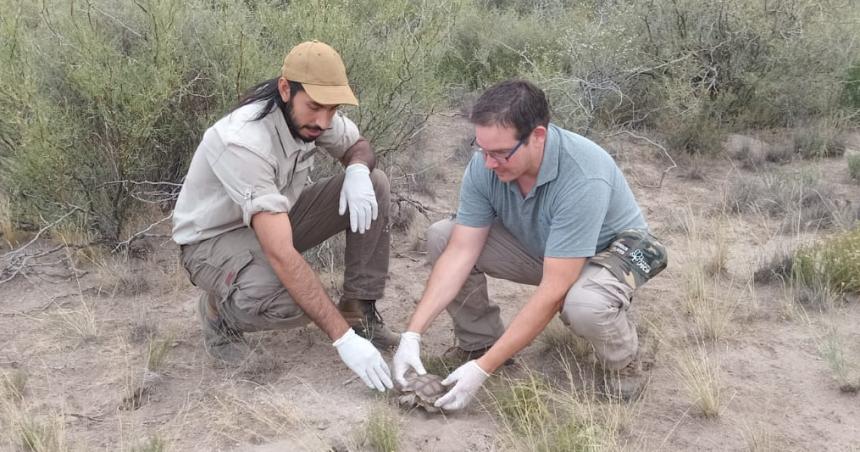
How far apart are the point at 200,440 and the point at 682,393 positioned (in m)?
2.01

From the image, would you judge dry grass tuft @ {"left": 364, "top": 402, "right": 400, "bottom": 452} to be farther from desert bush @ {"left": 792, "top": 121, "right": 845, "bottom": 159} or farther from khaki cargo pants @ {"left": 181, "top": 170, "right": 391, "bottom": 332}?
desert bush @ {"left": 792, "top": 121, "right": 845, "bottom": 159}

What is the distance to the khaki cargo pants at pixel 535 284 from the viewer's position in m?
3.39

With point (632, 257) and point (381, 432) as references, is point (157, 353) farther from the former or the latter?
point (632, 257)

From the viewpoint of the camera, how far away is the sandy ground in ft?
10.8

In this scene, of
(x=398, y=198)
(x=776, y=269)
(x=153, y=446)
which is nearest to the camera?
(x=153, y=446)

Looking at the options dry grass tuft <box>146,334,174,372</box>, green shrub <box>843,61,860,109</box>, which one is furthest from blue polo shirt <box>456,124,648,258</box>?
green shrub <box>843,61,860,109</box>

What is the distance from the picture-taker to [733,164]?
6883 mm

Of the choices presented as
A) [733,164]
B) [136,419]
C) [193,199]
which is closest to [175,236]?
[193,199]

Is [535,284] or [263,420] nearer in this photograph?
[263,420]

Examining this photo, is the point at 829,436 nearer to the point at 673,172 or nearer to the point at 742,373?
the point at 742,373

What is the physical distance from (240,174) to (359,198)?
0.64m

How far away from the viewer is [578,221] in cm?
333

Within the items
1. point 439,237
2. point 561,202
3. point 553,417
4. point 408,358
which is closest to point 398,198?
point 439,237

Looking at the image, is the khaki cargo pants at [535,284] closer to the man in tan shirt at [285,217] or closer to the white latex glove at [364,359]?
the man in tan shirt at [285,217]
